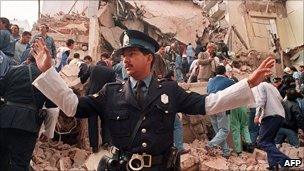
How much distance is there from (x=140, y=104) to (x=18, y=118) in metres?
1.87

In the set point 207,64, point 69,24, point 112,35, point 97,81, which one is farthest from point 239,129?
point 69,24

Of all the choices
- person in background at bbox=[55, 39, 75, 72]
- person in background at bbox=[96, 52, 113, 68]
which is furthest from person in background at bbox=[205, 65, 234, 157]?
person in background at bbox=[55, 39, 75, 72]

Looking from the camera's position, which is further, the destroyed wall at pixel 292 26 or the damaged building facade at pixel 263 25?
the destroyed wall at pixel 292 26

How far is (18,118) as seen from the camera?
13.4 feet

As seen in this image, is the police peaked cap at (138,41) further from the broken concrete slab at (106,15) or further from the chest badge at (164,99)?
the broken concrete slab at (106,15)

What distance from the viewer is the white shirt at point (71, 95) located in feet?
8.77

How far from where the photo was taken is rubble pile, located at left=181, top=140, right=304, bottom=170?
673cm

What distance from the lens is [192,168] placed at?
22.3 ft

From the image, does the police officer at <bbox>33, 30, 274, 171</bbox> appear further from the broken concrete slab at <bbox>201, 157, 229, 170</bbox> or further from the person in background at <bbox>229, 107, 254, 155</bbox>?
the person in background at <bbox>229, 107, 254, 155</bbox>

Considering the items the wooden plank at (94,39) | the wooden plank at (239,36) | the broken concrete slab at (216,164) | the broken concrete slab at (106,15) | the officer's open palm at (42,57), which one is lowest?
the broken concrete slab at (216,164)

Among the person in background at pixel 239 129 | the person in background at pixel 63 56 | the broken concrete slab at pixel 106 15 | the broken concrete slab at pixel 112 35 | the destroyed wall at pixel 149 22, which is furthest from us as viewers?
the destroyed wall at pixel 149 22

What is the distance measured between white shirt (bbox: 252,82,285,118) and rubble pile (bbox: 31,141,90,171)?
316 cm

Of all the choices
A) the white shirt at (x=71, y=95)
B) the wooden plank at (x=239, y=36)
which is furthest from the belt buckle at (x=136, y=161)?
the wooden plank at (x=239, y=36)

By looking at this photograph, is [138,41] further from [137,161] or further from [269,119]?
[269,119]
